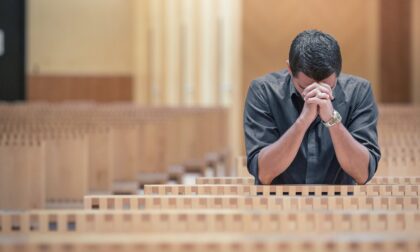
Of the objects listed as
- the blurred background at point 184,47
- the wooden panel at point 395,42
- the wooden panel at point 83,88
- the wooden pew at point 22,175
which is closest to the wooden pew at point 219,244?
the wooden pew at point 22,175

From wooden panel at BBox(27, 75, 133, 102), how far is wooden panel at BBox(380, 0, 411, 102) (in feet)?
15.7

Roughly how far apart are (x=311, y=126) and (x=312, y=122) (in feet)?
0.12

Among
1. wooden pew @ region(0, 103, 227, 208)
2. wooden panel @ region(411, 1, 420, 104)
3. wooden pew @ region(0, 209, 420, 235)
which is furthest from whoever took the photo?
wooden panel @ region(411, 1, 420, 104)

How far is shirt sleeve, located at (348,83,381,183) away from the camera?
2998mm

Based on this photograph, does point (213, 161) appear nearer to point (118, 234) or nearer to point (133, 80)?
point (118, 234)

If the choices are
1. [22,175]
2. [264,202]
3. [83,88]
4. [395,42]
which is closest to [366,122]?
[264,202]

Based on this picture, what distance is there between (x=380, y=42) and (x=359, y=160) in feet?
41.1

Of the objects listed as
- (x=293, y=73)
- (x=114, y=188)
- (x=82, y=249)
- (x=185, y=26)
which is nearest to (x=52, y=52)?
(x=185, y=26)

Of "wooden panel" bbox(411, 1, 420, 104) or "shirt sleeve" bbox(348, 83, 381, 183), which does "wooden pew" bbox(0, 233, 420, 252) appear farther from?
"wooden panel" bbox(411, 1, 420, 104)

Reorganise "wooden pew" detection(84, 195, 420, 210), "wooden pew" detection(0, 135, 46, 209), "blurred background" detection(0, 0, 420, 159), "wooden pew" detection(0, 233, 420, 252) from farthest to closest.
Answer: "blurred background" detection(0, 0, 420, 159) → "wooden pew" detection(0, 135, 46, 209) → "wooden pew" detection(84, 195, 420, 210) → "wooden pew" detection(0, 233, 420, 252)

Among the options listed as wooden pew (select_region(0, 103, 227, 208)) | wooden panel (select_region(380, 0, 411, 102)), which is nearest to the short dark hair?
wooden pew (select_region(0, 103, 227, 208))

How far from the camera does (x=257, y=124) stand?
3.07 metres

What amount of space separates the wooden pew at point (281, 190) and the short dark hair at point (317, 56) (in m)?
0.36

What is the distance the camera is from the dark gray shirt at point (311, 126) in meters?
3.04
